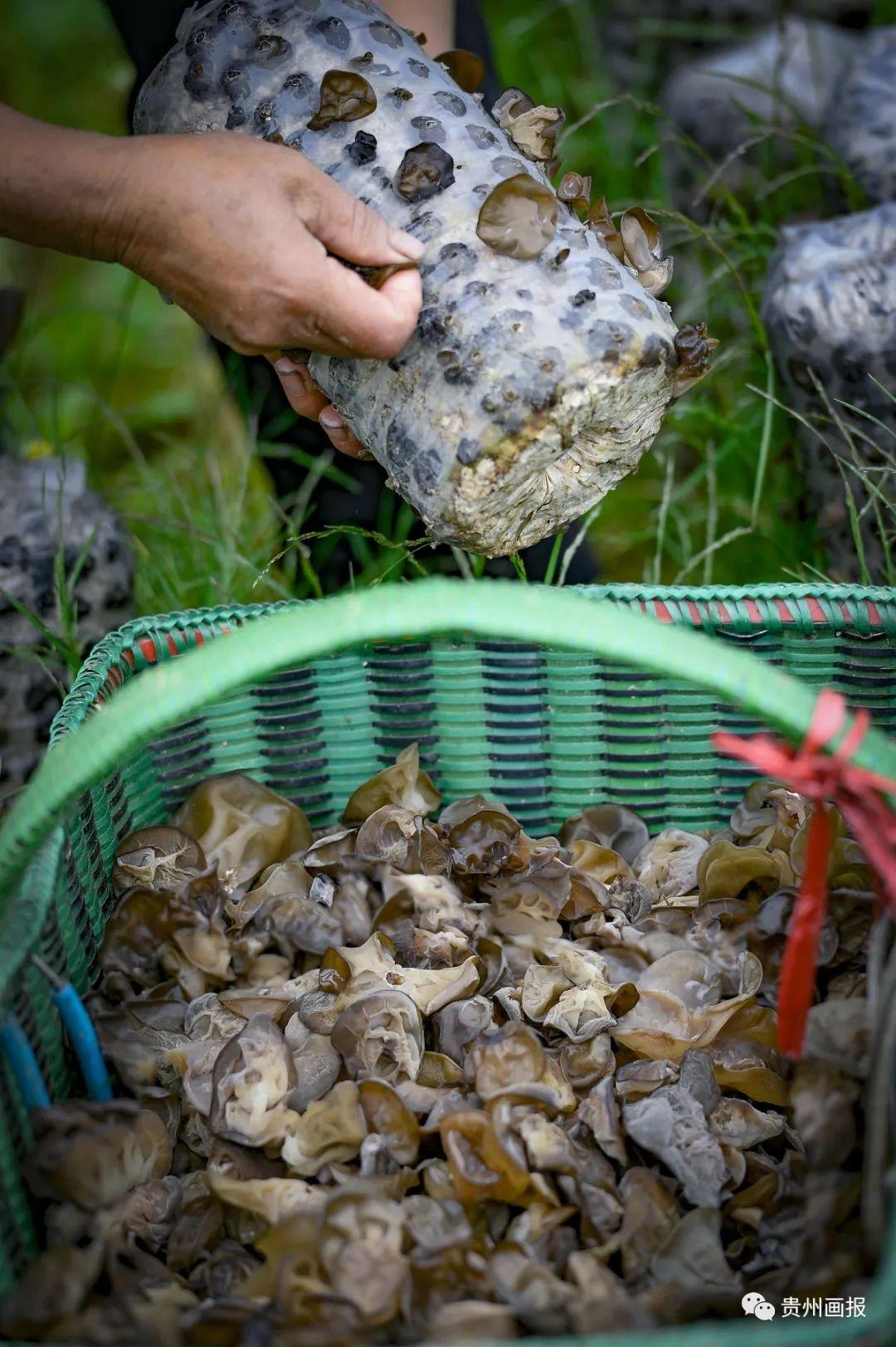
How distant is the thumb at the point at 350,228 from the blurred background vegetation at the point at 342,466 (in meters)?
0.30

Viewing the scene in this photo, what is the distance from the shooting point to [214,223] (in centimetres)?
92

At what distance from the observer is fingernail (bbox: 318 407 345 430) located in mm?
1142

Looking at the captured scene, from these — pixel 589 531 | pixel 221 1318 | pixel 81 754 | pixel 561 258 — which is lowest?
pixel 589 531

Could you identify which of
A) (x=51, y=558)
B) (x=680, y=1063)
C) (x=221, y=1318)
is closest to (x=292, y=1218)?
(x=221, y=1318)

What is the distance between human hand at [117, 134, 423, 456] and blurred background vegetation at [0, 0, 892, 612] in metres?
→ 0.28

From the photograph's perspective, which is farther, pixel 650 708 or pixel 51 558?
pixel 51 558

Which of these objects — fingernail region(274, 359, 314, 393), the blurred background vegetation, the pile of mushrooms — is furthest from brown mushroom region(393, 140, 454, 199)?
the pile of mushrooms

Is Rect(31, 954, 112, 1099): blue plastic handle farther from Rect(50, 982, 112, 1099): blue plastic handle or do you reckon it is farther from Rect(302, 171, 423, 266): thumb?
Rect(302, 171, 423, 266): thumb

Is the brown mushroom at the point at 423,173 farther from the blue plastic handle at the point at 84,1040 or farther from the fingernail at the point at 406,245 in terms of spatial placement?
the blue plastic handle at the point at 84,1040

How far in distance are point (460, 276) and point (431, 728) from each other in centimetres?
47

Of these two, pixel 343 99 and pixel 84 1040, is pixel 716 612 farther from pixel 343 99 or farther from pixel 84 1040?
pixel 84 1040

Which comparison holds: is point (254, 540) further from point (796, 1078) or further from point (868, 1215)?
point (868, 1215)

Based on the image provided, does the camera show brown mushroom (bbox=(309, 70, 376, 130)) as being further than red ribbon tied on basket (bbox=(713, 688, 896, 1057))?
Yes

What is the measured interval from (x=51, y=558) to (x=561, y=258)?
85cm
